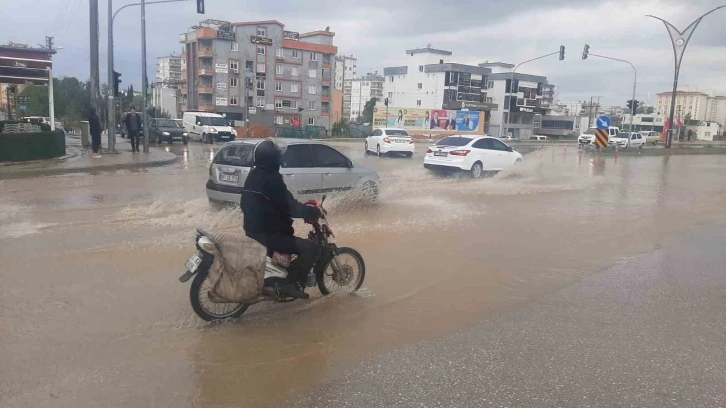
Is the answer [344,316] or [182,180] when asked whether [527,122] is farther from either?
[344,316]

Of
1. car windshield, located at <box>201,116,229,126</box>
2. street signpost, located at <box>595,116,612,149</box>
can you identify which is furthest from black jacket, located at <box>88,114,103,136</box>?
street signpost, located at <box>595,116,612,149</box>

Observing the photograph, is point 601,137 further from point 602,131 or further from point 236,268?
point 236,268

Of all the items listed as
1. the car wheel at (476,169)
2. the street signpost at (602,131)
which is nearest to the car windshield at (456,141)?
the car wheel at (476,169)

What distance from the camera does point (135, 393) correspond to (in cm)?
384

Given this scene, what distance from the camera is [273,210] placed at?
16.4ft

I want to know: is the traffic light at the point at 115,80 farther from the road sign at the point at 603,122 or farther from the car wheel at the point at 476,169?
the road sign at the point at 603,122

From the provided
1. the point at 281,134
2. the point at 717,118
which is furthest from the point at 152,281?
the point at 717,118

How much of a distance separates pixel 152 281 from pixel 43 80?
759 inches

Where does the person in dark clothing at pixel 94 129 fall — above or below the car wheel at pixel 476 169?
above

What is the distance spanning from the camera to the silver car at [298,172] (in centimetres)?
978

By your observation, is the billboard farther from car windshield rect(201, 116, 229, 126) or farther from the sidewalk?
the sidewalk

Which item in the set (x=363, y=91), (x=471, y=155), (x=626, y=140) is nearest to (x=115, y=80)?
(x=471, y=155)

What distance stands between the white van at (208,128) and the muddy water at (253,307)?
73.5 ft

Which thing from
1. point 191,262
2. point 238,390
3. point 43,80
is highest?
point 43,80
